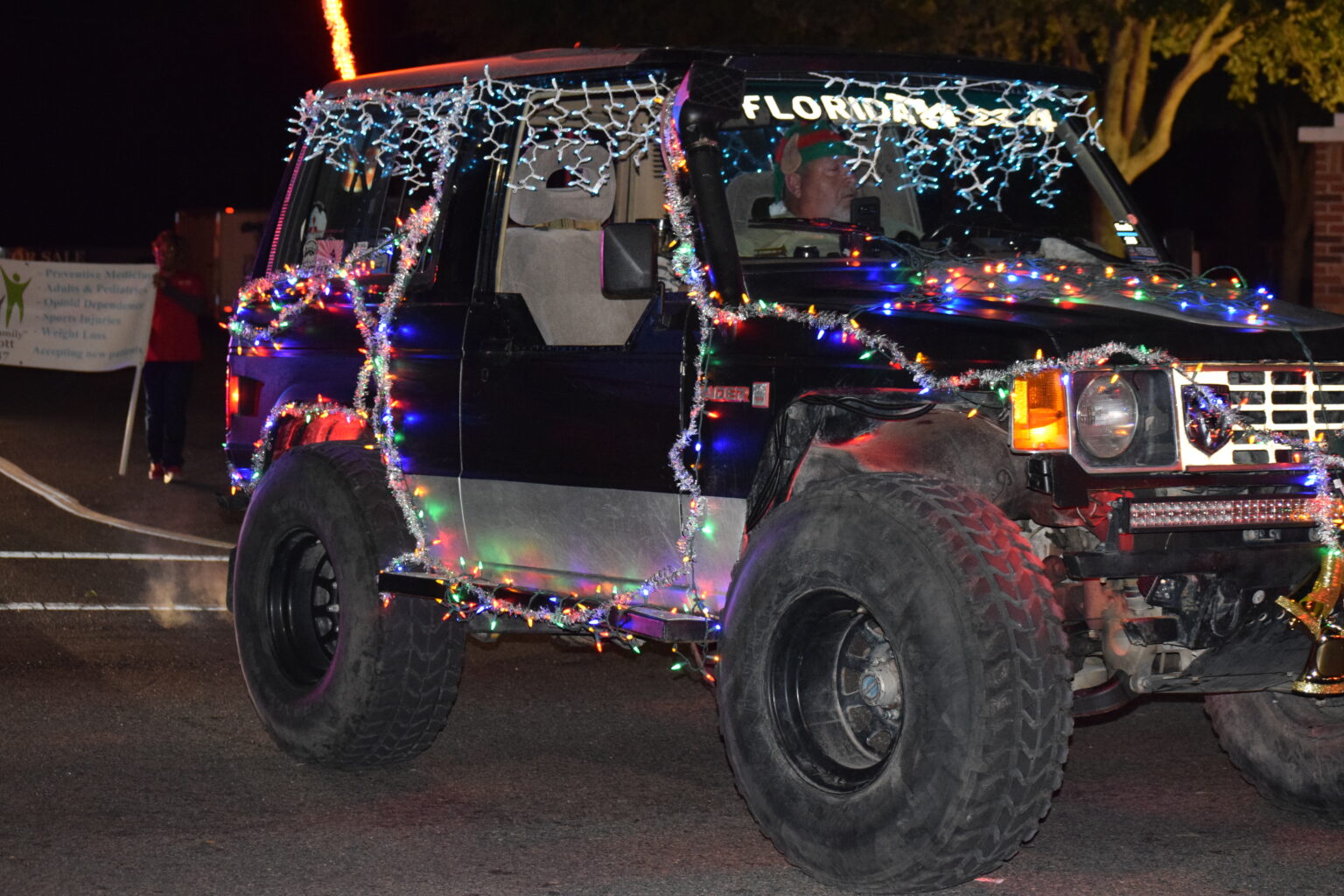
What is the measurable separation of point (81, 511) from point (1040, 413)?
32.9ft

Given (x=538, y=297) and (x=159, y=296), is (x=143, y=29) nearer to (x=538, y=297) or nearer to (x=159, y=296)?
(x=159, y=296)

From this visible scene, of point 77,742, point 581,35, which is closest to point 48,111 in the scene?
point 581,35

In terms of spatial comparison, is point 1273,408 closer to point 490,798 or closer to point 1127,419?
point 1127,419

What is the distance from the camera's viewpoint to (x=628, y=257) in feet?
19.2

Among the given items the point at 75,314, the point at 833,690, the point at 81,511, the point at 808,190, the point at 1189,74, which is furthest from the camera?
the point at 1189,74

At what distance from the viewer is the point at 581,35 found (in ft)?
86.1

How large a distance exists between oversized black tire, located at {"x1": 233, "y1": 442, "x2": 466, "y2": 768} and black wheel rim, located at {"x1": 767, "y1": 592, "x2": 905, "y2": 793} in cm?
180

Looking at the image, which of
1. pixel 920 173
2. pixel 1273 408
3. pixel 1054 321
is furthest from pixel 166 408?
pixel 1273 408

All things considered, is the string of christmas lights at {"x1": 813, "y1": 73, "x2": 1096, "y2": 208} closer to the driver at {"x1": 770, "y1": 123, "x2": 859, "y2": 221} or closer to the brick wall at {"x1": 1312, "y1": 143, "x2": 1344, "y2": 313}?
the driver at {"x1": 770, "y1": 123, "x2": 859, "y2": 221}

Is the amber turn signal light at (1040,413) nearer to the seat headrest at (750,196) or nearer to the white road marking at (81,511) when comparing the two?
the seat headrest at (750,196)

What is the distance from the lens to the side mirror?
586cm

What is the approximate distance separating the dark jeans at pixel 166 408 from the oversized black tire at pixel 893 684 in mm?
10786

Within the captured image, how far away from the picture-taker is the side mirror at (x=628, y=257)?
5.86 metres

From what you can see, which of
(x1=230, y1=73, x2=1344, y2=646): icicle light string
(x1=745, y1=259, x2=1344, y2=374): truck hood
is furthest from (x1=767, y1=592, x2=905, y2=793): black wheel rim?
(x1=745, y1=259, x2=1344, y2=374): truck hood
